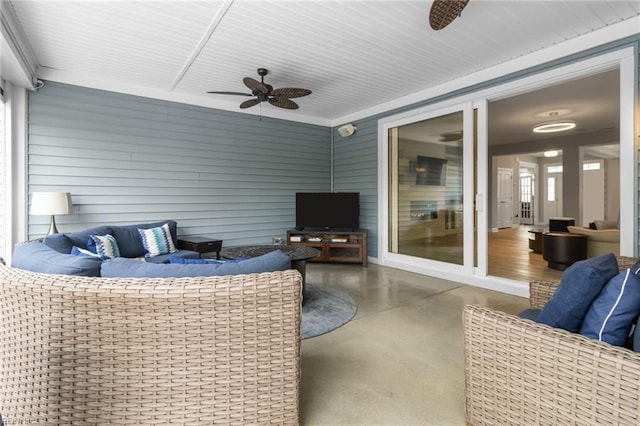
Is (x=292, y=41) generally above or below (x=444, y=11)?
above

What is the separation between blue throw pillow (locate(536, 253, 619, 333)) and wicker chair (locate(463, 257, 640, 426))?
0.18m

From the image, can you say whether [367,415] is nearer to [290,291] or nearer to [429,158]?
[290,291]

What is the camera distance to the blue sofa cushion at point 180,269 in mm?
1603

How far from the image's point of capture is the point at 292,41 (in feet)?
11.3

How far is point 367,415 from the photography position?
1.75m

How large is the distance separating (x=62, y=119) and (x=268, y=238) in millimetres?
3373

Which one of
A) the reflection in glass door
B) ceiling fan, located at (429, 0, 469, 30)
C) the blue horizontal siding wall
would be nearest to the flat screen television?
the blue horizontal siding wall

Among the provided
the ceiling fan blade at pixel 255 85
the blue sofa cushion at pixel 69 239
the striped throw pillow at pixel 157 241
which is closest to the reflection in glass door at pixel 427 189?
the ceiling fan blade at pixel 255 85

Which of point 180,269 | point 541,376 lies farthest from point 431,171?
point 180,269

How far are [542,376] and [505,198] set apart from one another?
11.2 metres

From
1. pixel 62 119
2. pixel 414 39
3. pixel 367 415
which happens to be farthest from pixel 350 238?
pixel 62 119

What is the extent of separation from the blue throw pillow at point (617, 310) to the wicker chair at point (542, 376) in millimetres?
162

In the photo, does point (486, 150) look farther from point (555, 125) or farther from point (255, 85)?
point (555, 125)

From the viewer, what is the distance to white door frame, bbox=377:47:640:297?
309 centimetres
